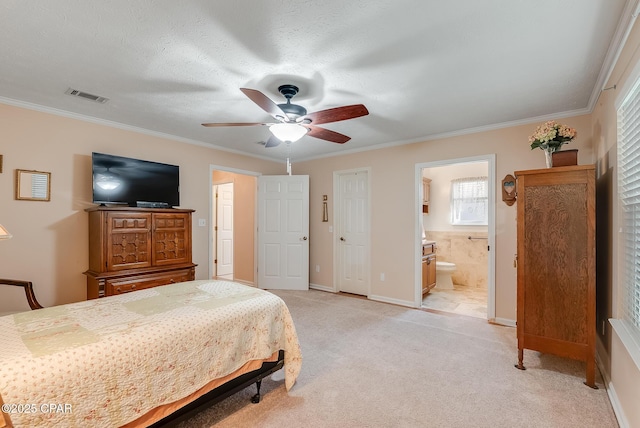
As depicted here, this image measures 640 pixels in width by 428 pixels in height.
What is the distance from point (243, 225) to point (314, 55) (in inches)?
165

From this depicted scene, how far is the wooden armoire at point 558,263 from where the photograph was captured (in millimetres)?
2322

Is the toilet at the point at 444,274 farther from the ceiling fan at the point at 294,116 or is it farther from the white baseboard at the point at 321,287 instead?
the ceiling fan at the point at 294,116

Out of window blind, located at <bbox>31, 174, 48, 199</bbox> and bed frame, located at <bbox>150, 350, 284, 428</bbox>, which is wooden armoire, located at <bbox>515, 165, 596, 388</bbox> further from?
window blind, located at <bbox>31, 174, 48, 199</bbox>

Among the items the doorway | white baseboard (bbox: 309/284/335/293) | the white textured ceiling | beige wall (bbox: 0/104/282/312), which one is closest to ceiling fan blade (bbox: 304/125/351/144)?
the white textured ceiling

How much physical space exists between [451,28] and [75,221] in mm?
4037

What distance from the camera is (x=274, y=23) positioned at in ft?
5.89

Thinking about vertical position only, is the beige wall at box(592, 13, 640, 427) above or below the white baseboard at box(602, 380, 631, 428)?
above

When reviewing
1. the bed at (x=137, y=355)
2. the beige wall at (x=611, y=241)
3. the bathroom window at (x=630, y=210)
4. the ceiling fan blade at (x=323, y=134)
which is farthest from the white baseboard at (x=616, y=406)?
the ceiling fan blade at (x=323, y=134)

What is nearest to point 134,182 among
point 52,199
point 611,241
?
point 52,199

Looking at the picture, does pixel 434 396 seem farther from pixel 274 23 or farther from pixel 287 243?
pixel 287 243

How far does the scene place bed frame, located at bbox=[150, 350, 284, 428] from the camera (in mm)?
1568

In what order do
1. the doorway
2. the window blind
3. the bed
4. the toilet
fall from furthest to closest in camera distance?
the doorway → the toilet → the window blind → the bed

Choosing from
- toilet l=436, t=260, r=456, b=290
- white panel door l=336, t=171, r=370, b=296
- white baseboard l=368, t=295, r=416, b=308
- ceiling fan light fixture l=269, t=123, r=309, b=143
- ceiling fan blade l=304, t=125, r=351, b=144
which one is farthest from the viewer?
toilet l=436, t=260, r=456, b=290

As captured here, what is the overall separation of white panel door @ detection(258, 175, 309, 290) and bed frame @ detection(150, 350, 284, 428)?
10.3 ft
